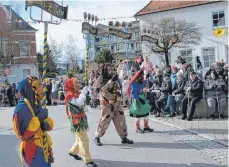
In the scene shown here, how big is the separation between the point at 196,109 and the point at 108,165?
5.88 meters

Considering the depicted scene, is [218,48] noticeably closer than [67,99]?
No

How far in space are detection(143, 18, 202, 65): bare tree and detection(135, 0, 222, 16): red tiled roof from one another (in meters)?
3.43

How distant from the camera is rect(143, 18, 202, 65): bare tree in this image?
29031mm

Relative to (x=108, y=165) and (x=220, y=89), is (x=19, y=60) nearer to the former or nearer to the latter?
(x=220, y=89)

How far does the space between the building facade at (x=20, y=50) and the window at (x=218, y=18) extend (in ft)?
77.7

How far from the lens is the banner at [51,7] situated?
768 cm

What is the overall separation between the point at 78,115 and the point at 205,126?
482 cm

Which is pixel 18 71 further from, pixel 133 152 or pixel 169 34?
pixel 133 152

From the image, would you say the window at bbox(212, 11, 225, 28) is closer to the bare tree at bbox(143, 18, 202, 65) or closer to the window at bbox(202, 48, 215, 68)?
the window at bbox(202, 48, 215, 68)

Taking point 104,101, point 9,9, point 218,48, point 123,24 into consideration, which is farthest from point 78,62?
point 104,101

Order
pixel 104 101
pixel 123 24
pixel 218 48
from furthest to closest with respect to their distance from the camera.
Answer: pixel 218 48
pixel 123 24
pixel 104 101

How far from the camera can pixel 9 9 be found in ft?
144

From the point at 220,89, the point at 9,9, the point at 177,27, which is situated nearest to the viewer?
the point at 220,89

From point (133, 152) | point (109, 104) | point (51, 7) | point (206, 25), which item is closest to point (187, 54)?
point (206, 25)
